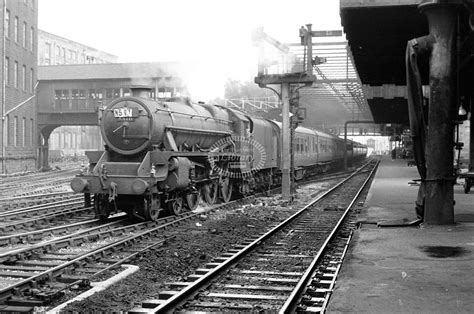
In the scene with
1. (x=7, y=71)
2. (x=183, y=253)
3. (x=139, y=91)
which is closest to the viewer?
(x=183, y=253)

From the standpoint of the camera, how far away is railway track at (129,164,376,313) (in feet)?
19.1

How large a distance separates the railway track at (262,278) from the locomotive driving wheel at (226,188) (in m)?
4.98

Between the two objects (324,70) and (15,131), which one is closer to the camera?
(324,70)

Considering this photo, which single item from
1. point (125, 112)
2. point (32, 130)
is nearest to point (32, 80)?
point (32, 130)

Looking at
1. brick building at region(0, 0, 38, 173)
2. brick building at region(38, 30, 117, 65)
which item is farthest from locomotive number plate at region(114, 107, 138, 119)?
brick building at region(38, 30, 117, 65)

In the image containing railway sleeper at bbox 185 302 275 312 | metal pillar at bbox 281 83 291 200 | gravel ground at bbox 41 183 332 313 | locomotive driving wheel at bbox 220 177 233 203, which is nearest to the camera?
railway sleeper at bbox 185 302 275 312

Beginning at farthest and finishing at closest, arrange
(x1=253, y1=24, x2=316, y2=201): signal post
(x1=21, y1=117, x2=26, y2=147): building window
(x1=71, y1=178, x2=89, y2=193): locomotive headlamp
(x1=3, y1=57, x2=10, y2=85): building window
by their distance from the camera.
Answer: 1. (x1=21, y1=117, x2=26, y2=147): building window
2. (x1=3, y1=57, x2=10, y2=85): building window
3. (x1=253, y1=24, x2=316, y2=201): signal post
4. (x1=71, y1=178, x2=89, y2=193): locomotive headlamp

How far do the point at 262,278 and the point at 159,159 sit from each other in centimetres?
517

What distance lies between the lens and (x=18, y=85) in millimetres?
35156

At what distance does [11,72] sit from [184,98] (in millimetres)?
23389

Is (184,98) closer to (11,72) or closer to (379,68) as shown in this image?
(379,68)

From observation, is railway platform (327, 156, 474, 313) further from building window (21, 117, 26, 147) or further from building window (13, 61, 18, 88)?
building window (13, 61, 18, 88)

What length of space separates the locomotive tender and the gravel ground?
925 millimetres

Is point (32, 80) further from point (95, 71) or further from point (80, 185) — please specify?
point (80, 185)
